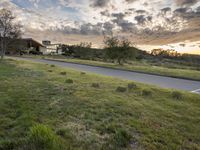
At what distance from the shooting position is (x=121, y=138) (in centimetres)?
439

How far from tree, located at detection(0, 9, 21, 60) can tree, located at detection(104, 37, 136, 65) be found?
46.6ft

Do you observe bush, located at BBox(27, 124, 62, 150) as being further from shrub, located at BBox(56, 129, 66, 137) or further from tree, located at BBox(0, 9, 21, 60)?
tree, located at BBox(0, 9, 21, 60)

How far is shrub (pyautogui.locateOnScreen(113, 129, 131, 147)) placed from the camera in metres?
4.25

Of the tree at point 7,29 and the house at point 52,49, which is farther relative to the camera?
the house at point 52,49

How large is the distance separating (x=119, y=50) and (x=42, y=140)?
30.9 m

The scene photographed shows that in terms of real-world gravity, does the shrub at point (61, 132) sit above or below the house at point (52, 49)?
below

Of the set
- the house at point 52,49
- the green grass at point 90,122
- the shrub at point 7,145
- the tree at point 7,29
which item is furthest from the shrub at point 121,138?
the house at point 52,49

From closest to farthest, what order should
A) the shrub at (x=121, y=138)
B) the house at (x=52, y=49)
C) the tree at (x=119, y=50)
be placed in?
the shrub at (x=121, y=138) < the tree at (x=119, y=50) < the house at (x=52, y=49)

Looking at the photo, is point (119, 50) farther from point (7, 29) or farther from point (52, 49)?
point (52, 49)

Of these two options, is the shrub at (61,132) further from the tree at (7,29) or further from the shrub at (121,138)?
the tree at (7,29)

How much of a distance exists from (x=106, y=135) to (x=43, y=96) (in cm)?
347

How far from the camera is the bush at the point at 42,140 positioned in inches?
142

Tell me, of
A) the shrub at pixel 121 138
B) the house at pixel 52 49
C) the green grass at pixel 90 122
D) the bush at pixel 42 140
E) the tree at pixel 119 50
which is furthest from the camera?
the house at pixel 52 49

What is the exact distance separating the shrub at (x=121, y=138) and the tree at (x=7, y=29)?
27743 millimetres
